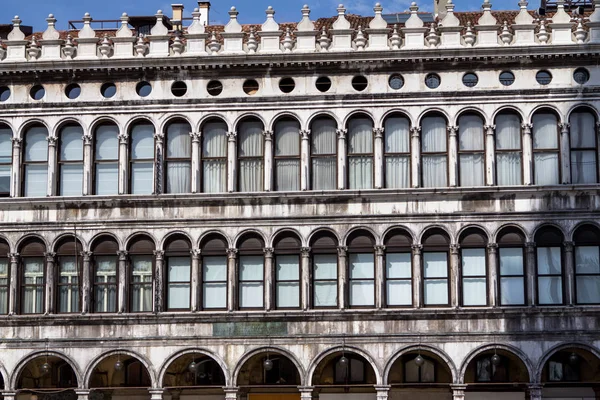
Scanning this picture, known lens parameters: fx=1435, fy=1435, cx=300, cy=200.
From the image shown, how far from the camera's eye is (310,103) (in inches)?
1708

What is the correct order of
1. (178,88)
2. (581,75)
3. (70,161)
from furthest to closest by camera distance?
1. (70,161)
2. (178,88)
3. (581,75)

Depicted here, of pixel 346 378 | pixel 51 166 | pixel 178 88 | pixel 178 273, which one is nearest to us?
pixel 178 273

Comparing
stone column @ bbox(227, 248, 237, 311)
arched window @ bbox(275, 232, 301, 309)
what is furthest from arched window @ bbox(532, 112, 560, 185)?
stone column @ bbox(227, 248, 237, 311)

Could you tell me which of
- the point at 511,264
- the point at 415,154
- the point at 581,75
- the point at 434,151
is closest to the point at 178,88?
the point at 415,154

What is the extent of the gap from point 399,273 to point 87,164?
10069 millimetres

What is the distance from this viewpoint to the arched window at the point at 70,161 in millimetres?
44094

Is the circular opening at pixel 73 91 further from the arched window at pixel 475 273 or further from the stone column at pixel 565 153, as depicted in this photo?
the stone column at pixel 565 153

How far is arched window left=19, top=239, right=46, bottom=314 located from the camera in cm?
4356

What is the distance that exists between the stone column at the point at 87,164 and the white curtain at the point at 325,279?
7.25 meters

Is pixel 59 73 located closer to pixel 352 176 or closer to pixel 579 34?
pixel 352 176

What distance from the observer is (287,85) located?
43719 millimetres

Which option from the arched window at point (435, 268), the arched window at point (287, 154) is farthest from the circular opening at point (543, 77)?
the arched window at point (287, 154)

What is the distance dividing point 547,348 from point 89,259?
13.9 m

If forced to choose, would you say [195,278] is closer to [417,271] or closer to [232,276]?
[232,276]
